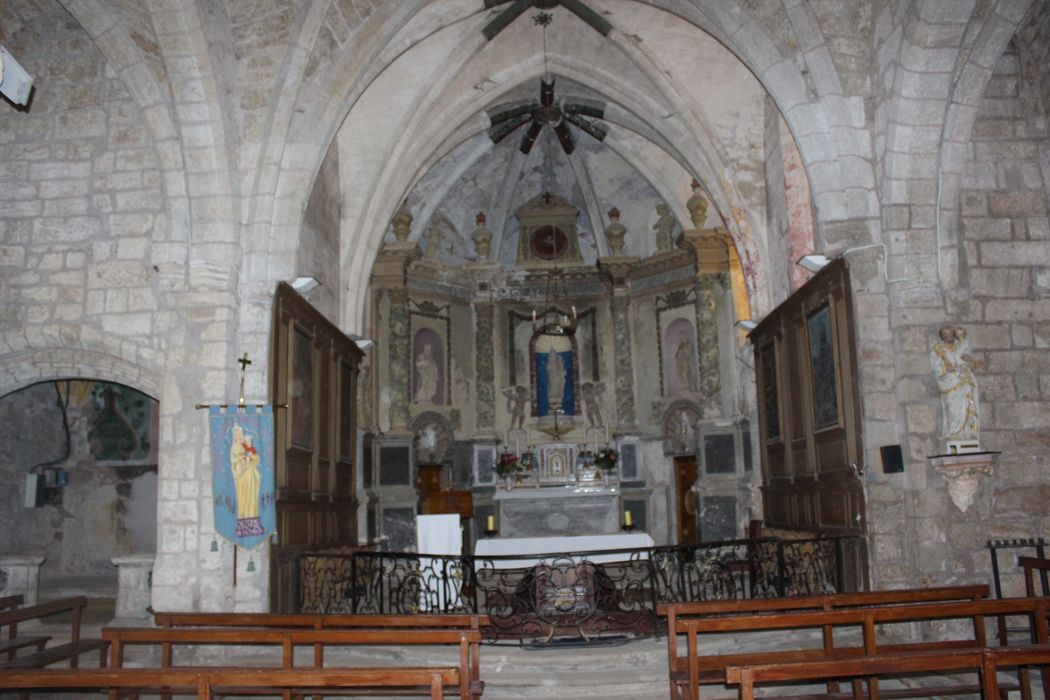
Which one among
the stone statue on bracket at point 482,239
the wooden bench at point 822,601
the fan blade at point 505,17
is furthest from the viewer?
the stone statue on bracket at point 482,239

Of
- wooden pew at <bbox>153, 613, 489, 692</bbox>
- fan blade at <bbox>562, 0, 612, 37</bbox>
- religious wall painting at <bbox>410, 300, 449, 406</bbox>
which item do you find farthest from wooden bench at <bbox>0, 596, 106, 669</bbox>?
religious wall painting at <bbox>410, 300, 449, 406</bbox>

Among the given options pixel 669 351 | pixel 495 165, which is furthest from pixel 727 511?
pixel 495 165

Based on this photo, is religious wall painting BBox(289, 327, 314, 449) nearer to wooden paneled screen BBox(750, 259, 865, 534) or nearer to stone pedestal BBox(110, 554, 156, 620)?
stone pedestal BBox(110, 554, 156, 620)

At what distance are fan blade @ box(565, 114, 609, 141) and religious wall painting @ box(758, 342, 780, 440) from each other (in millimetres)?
6299

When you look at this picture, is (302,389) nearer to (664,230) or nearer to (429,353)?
(429,353)

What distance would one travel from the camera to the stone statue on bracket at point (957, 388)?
8.24 meters

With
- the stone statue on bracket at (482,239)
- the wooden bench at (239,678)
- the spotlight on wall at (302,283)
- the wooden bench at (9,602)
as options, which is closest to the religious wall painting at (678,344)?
the stone statue on bracket at (482,239)

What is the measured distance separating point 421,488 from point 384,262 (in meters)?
4.54

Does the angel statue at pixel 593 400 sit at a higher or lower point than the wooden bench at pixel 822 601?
higher

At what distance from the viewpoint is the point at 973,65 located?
8945 mm

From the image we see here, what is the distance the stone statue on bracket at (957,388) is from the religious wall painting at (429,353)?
11.2 meters

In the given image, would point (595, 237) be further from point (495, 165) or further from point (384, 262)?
point (384, 262)

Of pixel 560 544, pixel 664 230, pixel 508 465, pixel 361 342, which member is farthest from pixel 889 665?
pixel 664 230

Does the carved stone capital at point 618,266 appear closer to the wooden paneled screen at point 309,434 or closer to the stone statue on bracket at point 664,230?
the stone statue on bracket at point 664,230
